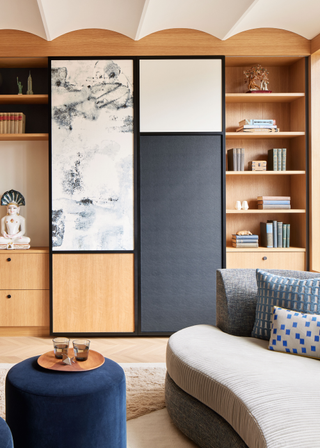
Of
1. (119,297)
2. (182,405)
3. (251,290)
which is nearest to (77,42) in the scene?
(119,297)

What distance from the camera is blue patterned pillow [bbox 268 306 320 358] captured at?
176cm

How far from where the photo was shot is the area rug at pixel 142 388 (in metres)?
2.03

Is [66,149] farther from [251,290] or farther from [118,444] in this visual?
[118,444]

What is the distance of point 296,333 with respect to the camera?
1.80m

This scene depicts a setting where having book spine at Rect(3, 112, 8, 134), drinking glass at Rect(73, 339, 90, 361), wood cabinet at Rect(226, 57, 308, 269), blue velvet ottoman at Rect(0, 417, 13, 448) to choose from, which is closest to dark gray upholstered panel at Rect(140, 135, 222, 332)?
wood cabinet at Rect(226, 57, 308, 269)

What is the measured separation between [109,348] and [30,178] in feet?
6.33

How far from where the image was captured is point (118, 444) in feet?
4.89

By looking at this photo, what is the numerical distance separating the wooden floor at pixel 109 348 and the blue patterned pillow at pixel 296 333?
4.04 ft

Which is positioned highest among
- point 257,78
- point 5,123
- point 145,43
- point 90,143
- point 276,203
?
point 145,43

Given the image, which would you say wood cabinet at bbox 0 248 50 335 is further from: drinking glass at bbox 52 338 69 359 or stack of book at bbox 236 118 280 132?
stack of book at bbox 236 118 280 132

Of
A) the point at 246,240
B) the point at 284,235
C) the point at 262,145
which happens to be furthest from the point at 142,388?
the point at 262,145

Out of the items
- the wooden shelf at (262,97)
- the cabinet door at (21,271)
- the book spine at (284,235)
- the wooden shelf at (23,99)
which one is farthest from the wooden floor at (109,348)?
the wooden shelf at (262,97)

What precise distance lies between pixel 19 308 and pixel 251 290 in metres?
2.24

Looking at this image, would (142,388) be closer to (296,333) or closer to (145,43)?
(296,333)
